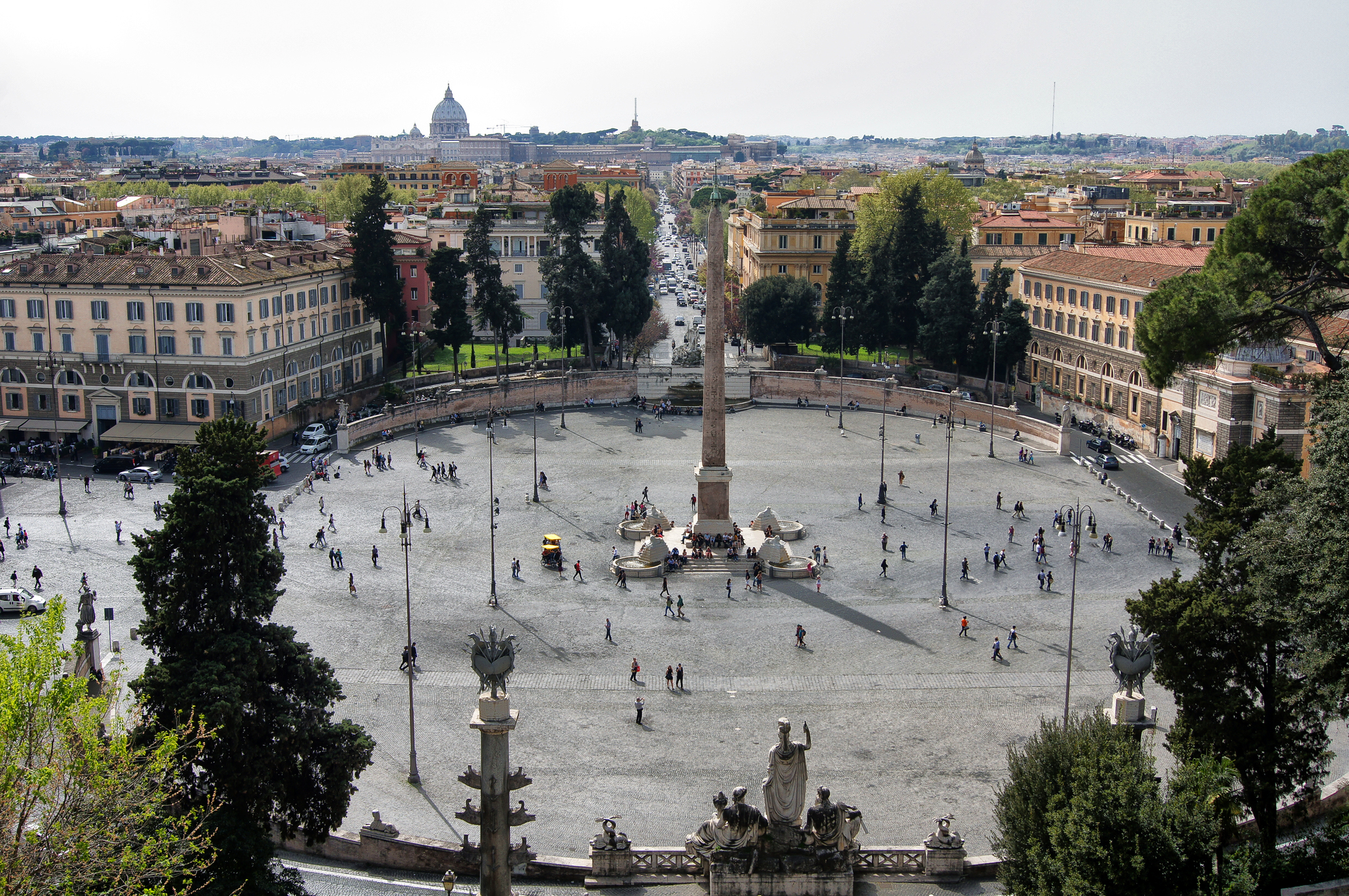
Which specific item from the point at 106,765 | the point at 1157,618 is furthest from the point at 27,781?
the point at 1157,618

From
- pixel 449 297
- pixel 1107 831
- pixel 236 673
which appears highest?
pixel 449 297

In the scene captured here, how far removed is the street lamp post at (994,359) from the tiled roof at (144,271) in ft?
106

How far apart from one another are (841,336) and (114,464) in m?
35.7

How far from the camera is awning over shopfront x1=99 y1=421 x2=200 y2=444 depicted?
5316cm

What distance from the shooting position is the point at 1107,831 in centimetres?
1761

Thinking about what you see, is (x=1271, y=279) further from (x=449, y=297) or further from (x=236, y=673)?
(x=449, y=297)

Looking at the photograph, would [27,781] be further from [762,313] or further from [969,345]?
[762,313]

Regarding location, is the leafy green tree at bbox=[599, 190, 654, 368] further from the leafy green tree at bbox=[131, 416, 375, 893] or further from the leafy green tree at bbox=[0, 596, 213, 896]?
the leafy green tree at bbox=[0, 596, 213, 896]

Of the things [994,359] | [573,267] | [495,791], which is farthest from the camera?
[573,267]

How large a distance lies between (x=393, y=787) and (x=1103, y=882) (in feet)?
45.1

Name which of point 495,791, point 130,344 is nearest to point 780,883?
point 495,791

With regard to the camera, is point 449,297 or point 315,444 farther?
point 449,297

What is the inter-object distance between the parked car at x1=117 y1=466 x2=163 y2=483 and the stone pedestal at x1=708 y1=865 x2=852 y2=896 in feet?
119

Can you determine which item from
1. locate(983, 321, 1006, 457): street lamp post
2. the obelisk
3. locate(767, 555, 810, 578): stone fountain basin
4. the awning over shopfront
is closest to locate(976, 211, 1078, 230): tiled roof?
locate(983, 321, 1006, 457): street lamp post
